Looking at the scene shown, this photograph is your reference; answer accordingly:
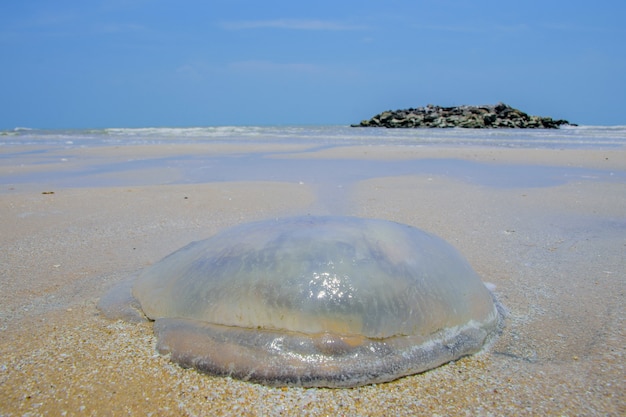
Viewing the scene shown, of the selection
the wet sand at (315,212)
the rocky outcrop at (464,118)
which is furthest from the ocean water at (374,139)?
the rocky outcrop at (464,118)

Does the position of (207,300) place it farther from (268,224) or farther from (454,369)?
(454,369)

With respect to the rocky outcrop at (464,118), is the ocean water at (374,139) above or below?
below

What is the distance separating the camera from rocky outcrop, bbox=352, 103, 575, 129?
33.8 metres

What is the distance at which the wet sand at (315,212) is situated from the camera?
1.50 meters

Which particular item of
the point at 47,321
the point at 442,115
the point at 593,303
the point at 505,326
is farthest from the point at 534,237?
the point at 442,115

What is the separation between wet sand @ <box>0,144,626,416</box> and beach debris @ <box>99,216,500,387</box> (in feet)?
0.21

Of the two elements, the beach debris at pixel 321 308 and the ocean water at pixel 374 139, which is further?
the ocean water at pixel 374 139

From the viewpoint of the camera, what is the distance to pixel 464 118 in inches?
1378

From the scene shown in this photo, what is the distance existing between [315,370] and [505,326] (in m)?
0.92

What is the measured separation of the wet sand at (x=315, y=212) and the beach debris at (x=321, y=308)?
7cm

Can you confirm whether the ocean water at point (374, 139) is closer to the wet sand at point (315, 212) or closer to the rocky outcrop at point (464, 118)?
the wet sand at point (315, 212)

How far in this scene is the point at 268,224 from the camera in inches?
85.0

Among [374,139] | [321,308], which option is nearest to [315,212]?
[321,308]

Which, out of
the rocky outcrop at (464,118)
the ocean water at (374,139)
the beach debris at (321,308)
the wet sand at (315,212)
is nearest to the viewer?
the wet sand at (315,212)
